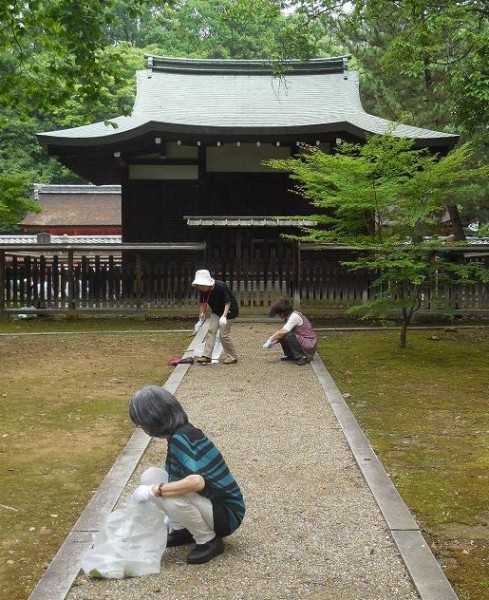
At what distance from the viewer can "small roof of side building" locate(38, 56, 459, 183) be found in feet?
47.2

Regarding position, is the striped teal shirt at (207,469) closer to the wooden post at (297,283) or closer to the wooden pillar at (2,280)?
the wooden post at (297,283)

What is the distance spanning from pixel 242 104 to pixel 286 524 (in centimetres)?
1559

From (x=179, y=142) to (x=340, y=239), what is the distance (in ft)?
20.1

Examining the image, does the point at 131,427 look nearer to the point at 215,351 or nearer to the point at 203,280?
the point at 203,280

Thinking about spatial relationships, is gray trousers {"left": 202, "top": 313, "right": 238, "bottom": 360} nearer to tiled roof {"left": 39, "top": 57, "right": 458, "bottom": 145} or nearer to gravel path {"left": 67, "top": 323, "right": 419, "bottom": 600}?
gravel path {"left": 67, "top": 323, "right": 419, "bottom": 600}

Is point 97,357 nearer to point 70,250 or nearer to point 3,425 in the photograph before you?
point 3,425

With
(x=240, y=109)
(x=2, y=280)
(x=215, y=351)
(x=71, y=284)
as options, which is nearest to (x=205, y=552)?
(x=215, y=351)

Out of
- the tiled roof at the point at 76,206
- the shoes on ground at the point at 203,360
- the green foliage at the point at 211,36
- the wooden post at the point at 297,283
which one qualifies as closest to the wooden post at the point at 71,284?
the wooden post at the point at 297,283

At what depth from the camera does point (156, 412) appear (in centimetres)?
343

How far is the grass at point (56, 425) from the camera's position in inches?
154

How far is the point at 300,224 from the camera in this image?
44.6ft

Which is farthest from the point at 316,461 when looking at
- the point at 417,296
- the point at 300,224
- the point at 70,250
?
the point at 70,250

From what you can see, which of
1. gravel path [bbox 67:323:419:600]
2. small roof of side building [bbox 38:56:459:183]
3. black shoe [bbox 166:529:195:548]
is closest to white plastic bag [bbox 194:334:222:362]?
gravel path [bbox 67:323:419:600]

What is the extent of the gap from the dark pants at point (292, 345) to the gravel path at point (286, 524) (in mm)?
2088
